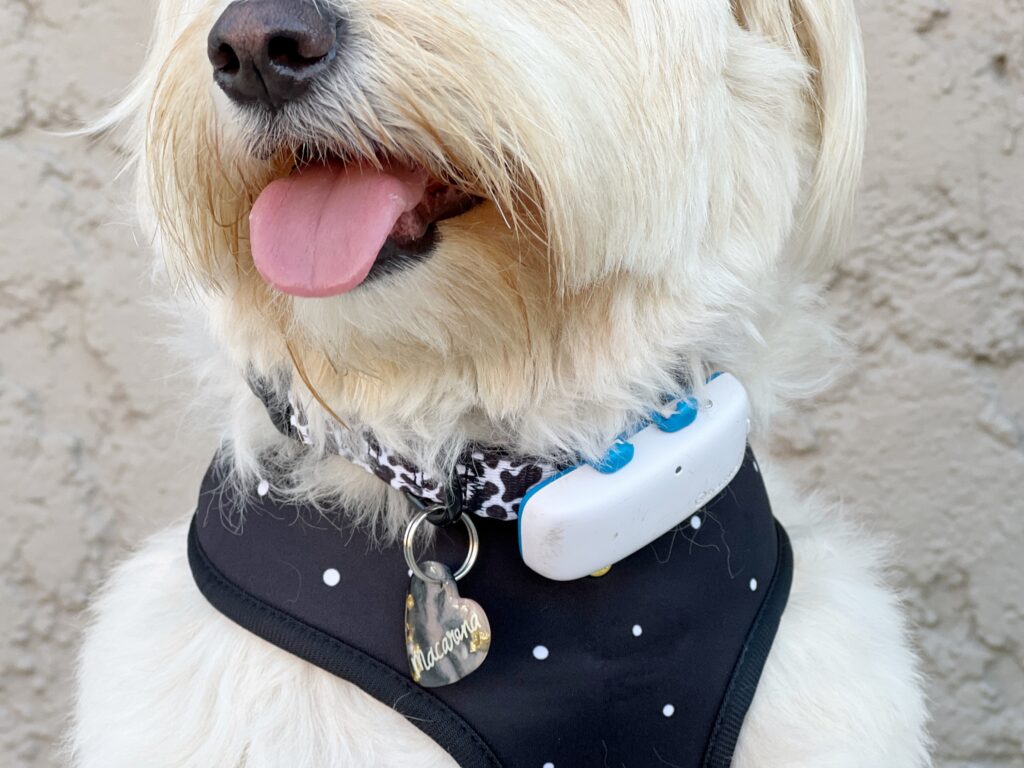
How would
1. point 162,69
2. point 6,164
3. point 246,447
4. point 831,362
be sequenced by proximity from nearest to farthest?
point 162,69, point 246,447, point 831,362, point 6,164

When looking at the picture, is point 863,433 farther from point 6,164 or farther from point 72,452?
point 6,164

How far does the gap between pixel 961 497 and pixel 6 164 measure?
2.01 m

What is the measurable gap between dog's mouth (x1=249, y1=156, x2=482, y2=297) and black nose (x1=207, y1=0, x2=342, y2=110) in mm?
103

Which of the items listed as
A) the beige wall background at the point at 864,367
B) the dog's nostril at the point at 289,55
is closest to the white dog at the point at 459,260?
the dog's nostril at the point at 289,55

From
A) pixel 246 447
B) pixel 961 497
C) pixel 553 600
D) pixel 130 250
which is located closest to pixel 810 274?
pixel 553 600

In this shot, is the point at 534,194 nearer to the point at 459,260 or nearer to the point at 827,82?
the point at 459,260

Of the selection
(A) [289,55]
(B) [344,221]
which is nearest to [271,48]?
(A) [289,55]

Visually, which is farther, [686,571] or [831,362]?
[831,362]

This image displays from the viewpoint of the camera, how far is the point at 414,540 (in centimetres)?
134

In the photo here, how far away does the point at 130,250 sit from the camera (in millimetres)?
2285

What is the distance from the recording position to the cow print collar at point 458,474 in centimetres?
134

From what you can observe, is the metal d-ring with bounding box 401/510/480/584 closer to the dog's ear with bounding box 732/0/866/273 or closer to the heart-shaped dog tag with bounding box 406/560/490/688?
the heart-shaped dog tag with bounding box 406/560/490/688

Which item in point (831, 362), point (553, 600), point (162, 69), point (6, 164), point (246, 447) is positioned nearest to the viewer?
point (162, 69)

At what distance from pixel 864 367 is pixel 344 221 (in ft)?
4.85
